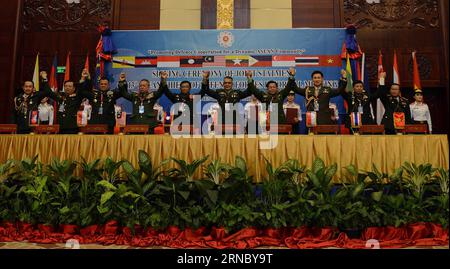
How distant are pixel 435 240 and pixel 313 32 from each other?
4173 mm

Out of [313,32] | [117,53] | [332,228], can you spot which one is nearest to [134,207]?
[332,228]

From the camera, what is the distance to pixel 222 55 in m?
6.68

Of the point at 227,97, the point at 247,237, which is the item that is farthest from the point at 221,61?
the point at 247,237

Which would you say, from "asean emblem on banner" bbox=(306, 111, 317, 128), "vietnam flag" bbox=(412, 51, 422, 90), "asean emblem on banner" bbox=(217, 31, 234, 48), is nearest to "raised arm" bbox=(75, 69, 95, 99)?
"asean emblem on banner" bbox=(217, 31, 234, 48)

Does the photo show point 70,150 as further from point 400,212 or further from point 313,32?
point 313,32

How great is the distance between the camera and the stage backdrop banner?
6.62 meters

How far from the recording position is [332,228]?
11.5ft

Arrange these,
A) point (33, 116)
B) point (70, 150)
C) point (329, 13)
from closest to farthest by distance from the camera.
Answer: point (70, 150), point (33, 116), point (329, 13)

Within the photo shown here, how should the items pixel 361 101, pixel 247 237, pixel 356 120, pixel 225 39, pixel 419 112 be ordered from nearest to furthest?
pixel 247 237 < pixel 356 120 < pixel 361 101 < pixel 419 112 < pixel 225 39

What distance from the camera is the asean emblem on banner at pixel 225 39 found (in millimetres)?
6718

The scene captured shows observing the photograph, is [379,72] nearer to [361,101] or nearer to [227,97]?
[361,101]

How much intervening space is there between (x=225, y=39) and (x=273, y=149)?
330 centimetres

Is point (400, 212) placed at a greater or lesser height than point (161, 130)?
lesser

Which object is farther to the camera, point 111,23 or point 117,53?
point 111,23
